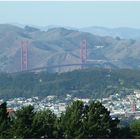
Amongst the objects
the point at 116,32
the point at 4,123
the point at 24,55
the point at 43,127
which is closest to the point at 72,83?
the point at 24,55

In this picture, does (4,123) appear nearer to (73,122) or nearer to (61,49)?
(73,122)

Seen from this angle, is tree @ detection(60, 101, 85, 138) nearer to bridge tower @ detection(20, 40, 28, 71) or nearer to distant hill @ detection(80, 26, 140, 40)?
bridge tower @ detection(20, 40, 28, 71)

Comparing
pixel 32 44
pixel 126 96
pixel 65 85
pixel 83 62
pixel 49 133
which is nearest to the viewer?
pixel 49 133

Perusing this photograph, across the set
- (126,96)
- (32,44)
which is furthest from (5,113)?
(32,44)

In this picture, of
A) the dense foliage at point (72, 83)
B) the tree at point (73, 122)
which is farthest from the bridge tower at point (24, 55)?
the tree at point (73, 122)

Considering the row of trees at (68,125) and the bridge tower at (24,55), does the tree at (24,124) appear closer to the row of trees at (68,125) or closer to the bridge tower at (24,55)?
the row of trees at (68,125)

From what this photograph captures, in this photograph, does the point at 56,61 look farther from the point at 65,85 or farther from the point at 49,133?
the point at 49,133
